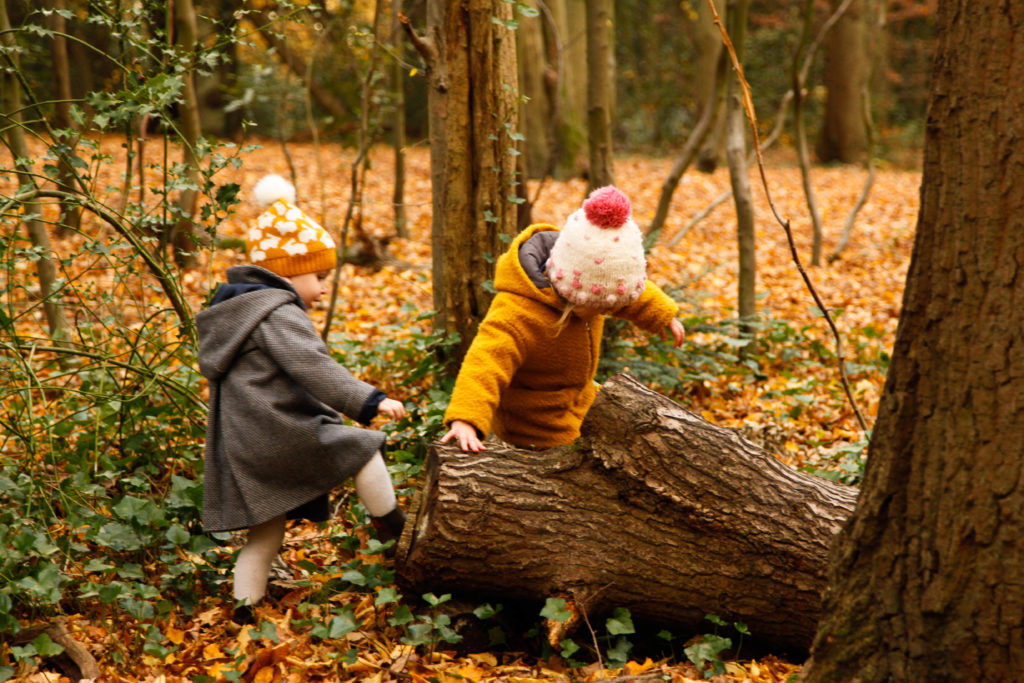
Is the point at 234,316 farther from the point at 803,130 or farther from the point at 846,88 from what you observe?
the point at 846,88

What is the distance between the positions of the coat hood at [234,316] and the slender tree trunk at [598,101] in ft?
11.0

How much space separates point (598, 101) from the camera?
6.28 m

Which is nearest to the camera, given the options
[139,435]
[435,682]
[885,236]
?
[435,682]

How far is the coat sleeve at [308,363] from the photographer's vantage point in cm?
299

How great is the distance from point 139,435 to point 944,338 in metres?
3.24

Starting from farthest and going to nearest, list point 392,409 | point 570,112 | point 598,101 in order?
point 570,112 < point 598,101 < point 392,409

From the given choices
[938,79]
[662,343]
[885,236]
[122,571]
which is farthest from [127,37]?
[885,236]

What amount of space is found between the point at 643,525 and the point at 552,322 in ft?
2.65

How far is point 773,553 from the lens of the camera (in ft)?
8.85

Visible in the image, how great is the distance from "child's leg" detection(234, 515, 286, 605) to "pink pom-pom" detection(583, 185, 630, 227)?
1.61 m

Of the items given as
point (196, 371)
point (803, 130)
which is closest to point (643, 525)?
→ point (196, 371)

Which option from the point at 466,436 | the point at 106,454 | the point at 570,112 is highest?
the point at 570,112

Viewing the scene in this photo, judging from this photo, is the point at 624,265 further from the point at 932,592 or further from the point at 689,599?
the point at 932,592

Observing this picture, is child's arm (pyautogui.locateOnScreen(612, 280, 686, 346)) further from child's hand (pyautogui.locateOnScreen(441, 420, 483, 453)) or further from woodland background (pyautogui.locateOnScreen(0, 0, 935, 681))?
woodland background (pyautogui.locateOnScreen(0, 0, 935, 681))
